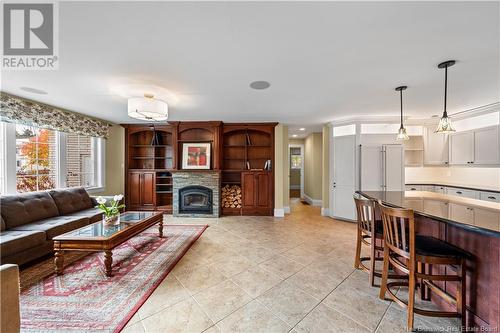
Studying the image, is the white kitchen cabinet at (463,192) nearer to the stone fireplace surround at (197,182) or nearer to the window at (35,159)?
the stone fireplace surround at (197,182)

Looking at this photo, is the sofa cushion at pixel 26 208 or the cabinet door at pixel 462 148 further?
the cabinet door at pixel 462 148

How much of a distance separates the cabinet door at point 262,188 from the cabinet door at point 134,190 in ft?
11.0

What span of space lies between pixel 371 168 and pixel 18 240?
6.04 m

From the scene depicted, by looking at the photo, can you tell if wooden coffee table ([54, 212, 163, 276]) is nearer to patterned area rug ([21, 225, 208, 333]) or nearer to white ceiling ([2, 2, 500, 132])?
patterned area rug ([21, 225, 208, 333])

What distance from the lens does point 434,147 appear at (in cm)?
472

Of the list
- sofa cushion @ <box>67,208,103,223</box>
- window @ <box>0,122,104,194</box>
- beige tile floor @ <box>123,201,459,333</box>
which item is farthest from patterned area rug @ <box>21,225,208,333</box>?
window @ <box>0,122,104,194</box>

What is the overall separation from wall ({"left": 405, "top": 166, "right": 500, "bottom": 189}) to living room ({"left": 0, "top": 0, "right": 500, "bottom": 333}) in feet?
0.14

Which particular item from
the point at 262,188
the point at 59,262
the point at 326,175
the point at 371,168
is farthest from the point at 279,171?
the point at 59,262

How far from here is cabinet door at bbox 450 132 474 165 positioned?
4.16 m

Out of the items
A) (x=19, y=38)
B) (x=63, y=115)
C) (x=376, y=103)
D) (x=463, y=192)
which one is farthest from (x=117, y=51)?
(x=463, y=192)

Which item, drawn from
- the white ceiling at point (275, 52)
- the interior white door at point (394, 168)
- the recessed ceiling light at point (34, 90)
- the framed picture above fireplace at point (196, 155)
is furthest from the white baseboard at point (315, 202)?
the recessed ceiling light at point (34, 90)

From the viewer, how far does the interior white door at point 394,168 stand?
448cm

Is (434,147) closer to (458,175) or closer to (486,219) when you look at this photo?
(458,175)

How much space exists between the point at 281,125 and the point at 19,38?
461 cm
